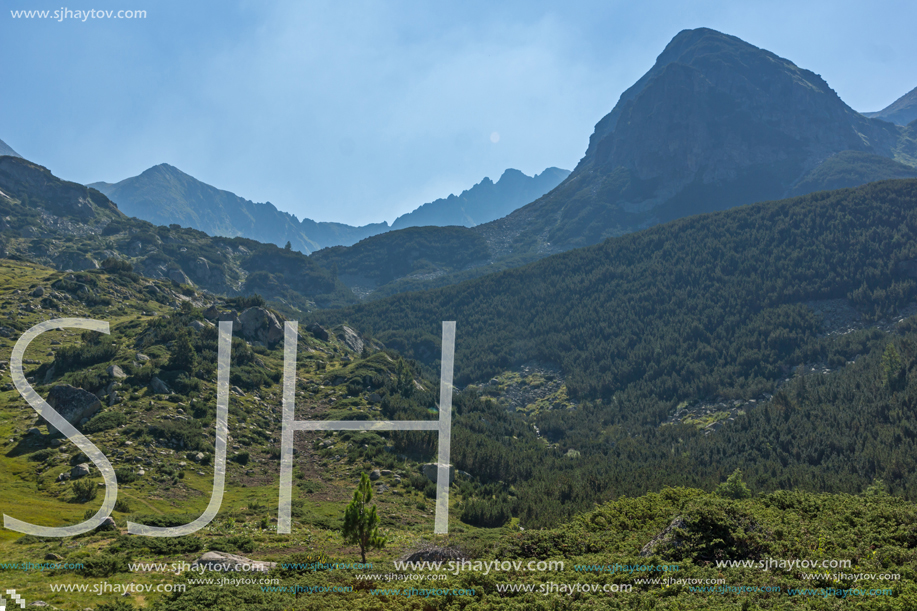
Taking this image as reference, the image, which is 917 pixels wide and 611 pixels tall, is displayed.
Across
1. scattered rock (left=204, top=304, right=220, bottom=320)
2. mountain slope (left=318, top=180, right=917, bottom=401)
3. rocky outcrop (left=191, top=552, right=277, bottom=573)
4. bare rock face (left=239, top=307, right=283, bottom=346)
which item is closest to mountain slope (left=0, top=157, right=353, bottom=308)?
mountain slope (left=318, top=180, right=917, bottom=401)

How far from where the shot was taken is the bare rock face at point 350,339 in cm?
10178

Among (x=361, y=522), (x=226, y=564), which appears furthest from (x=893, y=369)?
(x=226, y=564)

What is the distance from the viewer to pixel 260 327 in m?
79.2

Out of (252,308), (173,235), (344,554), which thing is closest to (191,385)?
(252,308)

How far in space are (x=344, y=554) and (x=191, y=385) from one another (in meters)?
35.6

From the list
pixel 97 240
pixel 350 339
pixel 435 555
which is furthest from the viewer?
pixel 97 240

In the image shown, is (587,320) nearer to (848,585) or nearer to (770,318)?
(770,318)

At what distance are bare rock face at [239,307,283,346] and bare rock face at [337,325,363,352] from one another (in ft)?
68.1

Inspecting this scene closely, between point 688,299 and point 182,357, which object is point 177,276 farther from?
point 688,299

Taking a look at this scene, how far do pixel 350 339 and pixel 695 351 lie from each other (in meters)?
76.8

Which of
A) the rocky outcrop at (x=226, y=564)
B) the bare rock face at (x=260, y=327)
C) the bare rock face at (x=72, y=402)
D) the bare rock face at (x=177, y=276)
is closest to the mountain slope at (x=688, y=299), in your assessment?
the bare rock face at (x=177, y=276)

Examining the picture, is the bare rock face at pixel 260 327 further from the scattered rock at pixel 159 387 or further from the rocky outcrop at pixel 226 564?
the rocky outcrop at pixel 226 564

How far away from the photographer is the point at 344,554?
78.4 ft

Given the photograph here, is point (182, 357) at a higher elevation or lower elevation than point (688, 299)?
lower
